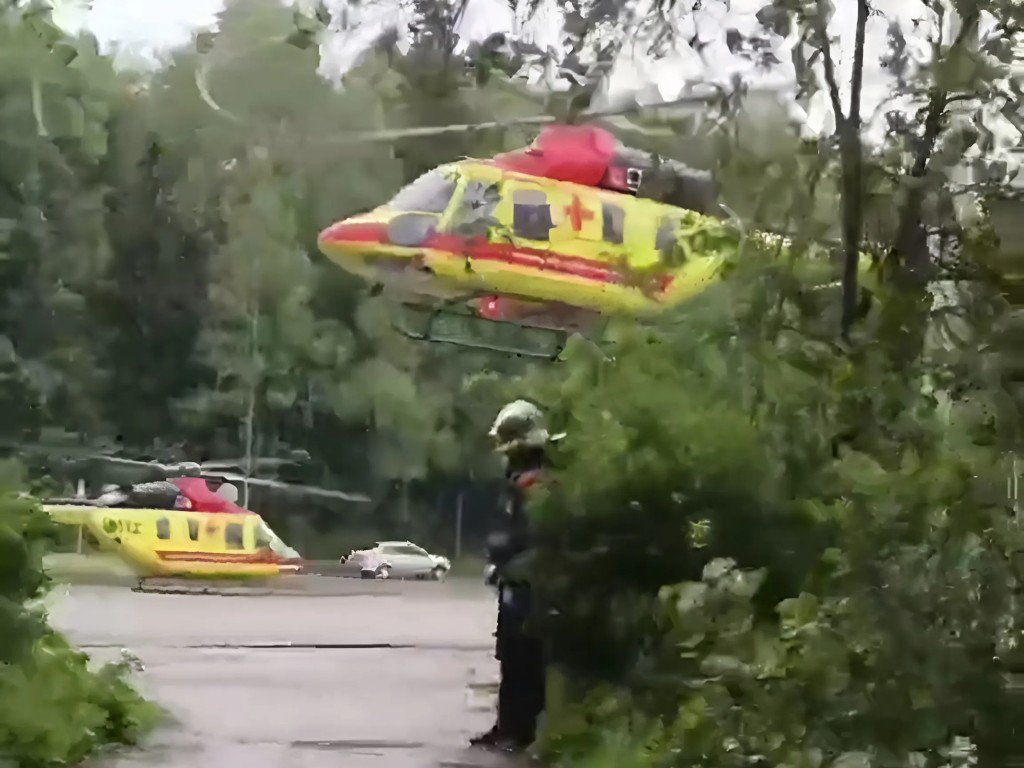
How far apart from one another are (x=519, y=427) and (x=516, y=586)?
15 centimetres

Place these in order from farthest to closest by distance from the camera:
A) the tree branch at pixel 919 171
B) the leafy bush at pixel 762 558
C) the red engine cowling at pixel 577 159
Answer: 1. the red engine cowling at pixel 577 159
2. the tree branch at pixel 919 171
3. the leafy bush at pixel 762 558

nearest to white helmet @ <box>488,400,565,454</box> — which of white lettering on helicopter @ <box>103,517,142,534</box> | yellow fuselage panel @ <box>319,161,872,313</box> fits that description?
yellow fuselage panel @ <box>319,161,872,313</box>

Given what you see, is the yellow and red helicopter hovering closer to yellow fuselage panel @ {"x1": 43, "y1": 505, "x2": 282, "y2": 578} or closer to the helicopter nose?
the helicopter nose

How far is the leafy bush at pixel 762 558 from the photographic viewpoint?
3.36 ft

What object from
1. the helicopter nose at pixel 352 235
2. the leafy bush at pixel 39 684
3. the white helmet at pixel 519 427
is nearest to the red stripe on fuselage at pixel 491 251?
the helicopter nose at pixel 352 235

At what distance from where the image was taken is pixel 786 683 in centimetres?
106

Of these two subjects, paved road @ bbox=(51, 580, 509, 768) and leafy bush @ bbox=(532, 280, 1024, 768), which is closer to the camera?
leafy bush @ bbox=(532, 280, 1024, 768)

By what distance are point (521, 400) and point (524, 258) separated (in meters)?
0.14

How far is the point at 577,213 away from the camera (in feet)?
4.20

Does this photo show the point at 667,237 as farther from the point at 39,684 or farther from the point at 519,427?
the point at 39,684

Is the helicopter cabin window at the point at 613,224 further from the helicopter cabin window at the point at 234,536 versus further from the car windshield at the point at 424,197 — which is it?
the helicopter cabin window at the point at 234,536

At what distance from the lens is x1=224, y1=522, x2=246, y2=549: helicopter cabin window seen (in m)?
1.23

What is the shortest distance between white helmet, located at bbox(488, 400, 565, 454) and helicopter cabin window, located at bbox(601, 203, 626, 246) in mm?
182

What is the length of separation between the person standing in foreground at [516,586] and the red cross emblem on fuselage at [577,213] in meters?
0.19
